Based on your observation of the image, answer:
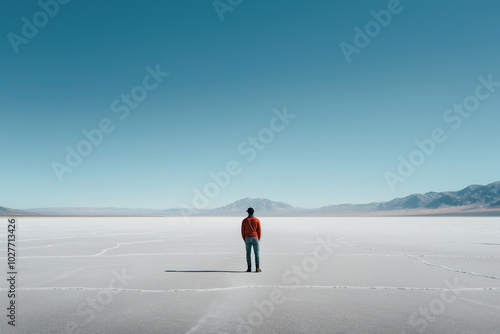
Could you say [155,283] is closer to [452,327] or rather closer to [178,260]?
[178,260]

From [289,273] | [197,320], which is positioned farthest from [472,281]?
→ [197,320]

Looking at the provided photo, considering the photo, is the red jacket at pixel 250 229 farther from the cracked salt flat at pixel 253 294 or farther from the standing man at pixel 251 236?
the cracked salt flat at pixel 253 294

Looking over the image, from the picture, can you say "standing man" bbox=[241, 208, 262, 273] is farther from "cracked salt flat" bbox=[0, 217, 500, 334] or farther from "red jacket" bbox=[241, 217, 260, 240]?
"cracked salt flat" bbox=[0, 217, 500, 334]

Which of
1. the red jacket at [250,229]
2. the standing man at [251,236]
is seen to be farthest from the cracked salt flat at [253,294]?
the red jacket at [250,229]

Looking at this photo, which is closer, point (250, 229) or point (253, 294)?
point (253, 294)

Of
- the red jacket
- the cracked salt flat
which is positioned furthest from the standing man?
the cracked salt flat

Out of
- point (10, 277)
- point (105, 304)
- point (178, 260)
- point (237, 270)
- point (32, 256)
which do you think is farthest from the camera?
point (32, 256)

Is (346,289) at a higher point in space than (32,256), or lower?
lower

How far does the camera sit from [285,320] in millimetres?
4898

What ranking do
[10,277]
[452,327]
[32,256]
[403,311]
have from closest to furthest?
[452,327] → [403,311] → [10,277] → [32,256]

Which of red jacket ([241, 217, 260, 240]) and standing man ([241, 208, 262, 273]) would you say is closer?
standing man ([241, 208, 262, 273])

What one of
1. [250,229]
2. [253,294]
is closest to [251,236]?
[250,229]

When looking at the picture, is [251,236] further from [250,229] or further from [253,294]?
[253,294]

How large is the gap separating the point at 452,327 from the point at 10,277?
9429 mm
